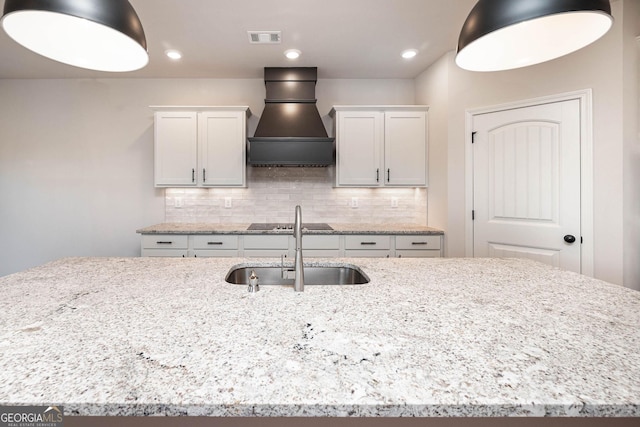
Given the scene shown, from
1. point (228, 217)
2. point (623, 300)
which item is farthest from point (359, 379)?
point (228, 217)

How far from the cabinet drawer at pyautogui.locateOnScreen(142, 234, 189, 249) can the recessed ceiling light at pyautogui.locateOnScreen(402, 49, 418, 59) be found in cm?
289

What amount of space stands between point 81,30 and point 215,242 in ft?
7.15

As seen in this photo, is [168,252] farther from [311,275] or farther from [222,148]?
[311,275]

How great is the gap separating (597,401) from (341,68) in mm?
3456

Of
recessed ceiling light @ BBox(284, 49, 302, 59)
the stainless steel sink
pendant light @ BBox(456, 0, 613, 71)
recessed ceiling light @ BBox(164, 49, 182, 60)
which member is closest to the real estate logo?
the stainless steel sink

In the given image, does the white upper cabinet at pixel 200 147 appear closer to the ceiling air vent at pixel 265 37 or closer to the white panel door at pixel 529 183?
the ceiling air vent at pixel 265 37

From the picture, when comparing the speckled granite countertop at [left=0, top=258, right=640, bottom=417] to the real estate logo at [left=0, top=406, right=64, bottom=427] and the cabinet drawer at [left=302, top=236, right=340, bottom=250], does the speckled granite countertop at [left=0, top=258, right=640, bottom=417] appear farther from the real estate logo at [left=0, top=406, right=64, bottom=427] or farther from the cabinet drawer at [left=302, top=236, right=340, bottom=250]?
the cabinet drawer at [left=302, top=236, right=340, bottom=250]

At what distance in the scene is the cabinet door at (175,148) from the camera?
3.27 metres

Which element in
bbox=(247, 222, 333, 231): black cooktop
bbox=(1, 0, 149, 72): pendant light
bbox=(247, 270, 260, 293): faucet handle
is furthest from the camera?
bbox=(247, 222, 333, 231): black cooktop

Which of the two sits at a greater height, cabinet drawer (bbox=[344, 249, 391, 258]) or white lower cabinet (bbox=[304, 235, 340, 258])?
white lower cabinet (bbox=[304, 235, 340, 258])

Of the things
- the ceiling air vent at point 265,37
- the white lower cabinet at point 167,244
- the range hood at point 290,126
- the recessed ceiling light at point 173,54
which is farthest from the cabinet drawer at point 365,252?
the recessed ceiling light at point 173,54

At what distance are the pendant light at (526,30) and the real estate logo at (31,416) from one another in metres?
1.49

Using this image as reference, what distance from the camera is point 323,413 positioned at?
534mm

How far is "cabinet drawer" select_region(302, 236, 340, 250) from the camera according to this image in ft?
10.1
